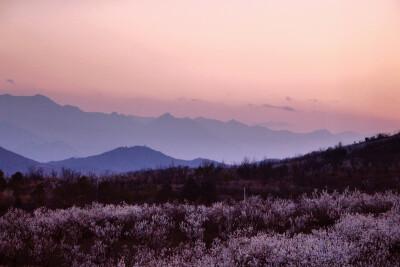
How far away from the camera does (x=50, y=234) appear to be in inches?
462

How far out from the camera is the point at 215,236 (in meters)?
11.6

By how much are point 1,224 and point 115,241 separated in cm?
430

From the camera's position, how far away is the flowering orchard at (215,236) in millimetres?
7973

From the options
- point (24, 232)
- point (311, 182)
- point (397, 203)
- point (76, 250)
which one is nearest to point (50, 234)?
point (24, 232)

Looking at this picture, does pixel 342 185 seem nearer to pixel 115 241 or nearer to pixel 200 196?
pixel 200 196

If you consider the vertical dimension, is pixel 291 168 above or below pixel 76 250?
above

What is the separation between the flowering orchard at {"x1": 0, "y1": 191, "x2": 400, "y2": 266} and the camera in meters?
7.97

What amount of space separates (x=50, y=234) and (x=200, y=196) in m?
16.4

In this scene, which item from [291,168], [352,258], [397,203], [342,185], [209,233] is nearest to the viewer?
[352,258]

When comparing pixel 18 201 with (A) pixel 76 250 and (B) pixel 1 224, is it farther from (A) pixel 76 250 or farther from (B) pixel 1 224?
(A) pixel 76 250

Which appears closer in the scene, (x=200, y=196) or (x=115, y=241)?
(x=115, y=241)

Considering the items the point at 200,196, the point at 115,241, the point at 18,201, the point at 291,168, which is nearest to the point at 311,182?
the point at 291,168

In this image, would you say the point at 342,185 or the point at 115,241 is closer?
the point at 115,241

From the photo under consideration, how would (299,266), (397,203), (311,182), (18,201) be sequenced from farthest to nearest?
(311,182) < (18,201) < (397,203) < (299,266)
